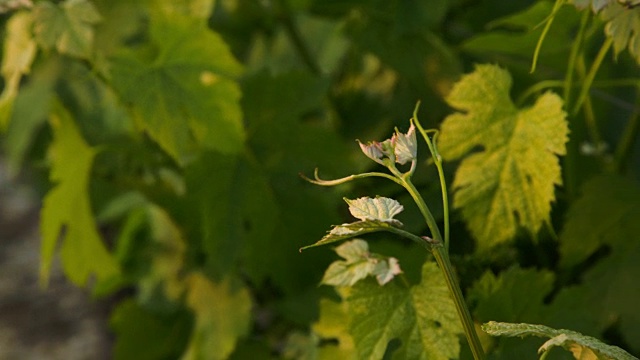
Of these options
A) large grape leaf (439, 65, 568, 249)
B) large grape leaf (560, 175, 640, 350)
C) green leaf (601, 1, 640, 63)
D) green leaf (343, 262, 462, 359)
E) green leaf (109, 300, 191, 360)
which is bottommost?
green leaf (109, 300, 191, 360)

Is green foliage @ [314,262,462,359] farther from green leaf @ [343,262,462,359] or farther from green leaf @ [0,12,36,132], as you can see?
green leaf @ [0,12,36,132]

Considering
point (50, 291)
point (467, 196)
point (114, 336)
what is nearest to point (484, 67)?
point (467, 196)

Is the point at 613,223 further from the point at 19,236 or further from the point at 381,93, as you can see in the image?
the point at 19,236

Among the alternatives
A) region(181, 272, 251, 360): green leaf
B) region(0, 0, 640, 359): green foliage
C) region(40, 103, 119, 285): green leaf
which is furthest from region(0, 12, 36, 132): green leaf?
region(181, 272, 251, 360): green leaf

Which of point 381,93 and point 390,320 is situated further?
point 381,93

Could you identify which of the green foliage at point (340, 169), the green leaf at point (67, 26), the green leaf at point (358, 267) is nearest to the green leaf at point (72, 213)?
the green foliage at point (340, 169)

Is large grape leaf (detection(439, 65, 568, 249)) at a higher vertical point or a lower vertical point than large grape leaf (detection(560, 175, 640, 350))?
higher

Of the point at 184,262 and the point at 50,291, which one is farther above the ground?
the point at 184,262

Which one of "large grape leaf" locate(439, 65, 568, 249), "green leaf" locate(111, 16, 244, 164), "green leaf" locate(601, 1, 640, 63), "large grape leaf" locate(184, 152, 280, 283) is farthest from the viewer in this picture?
"large grape leaf" locate(184, 152, 280, 283)
